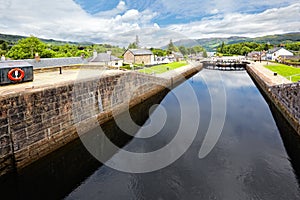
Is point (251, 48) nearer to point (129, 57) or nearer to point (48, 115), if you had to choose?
point (129, 57)

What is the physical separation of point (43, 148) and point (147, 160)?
417 centimetres

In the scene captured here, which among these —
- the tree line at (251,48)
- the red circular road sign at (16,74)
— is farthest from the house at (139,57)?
the tree line at (251,48)

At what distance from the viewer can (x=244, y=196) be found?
257 inches

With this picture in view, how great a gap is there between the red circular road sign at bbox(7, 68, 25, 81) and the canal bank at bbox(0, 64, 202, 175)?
59 centimetres

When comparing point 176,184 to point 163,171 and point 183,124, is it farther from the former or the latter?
point 183,124

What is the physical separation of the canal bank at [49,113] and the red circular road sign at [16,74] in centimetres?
59

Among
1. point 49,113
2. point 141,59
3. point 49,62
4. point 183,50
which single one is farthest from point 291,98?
point 183,50

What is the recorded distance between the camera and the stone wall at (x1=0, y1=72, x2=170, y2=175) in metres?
7.82

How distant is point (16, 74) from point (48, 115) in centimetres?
313

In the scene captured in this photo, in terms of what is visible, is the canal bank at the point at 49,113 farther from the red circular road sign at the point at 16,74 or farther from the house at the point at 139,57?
the house at the point at 139,57

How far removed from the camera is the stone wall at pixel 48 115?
782 centimetres

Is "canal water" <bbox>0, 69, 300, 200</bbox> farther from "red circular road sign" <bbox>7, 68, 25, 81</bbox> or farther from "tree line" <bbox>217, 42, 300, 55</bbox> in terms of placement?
"tree line" <bbox>217, 42, 300, 55</bbox>

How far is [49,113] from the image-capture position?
9.52 m

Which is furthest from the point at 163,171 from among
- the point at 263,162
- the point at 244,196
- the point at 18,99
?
the point at 18,99
